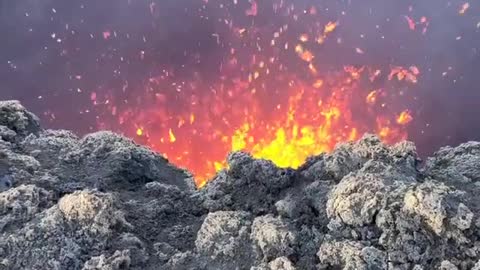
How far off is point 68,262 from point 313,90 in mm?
17975

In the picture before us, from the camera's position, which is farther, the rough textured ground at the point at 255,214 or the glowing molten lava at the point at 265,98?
the glowing molten lava at the point at 265,98

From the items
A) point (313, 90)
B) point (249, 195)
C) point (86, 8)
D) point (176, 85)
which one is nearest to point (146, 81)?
point (176, 85)

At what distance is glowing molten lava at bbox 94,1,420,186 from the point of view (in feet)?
66.2

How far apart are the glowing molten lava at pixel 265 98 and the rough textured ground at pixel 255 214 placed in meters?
12.5

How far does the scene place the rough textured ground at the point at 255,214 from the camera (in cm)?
489

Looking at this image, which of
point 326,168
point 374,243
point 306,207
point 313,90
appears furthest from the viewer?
point 313,90

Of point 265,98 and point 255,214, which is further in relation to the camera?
point 265,98

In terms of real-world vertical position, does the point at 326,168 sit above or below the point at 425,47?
below

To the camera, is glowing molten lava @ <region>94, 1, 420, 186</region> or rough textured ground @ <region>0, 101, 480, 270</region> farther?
glowing molten lava @ <region>94, 1, 420, 186</region>

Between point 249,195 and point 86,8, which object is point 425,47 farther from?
point 249,195

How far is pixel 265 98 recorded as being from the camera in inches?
854

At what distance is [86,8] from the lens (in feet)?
80.9

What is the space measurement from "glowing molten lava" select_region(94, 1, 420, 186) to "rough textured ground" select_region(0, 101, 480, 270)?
40.9ft

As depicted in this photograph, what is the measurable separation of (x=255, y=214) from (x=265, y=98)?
1604cm
